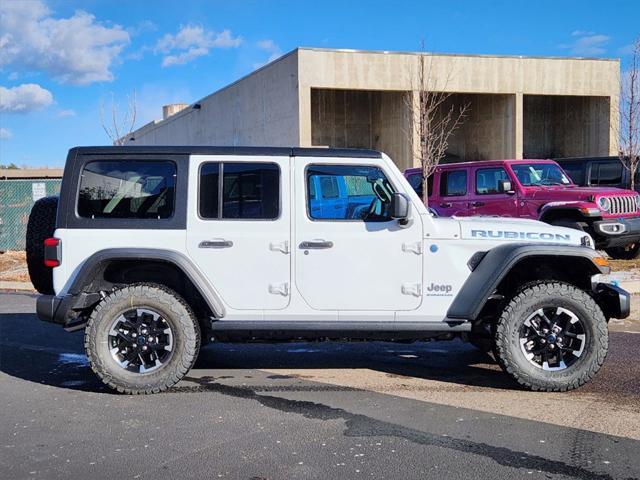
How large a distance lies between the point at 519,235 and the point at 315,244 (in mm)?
1749

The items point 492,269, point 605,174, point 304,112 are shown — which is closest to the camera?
point 492,269

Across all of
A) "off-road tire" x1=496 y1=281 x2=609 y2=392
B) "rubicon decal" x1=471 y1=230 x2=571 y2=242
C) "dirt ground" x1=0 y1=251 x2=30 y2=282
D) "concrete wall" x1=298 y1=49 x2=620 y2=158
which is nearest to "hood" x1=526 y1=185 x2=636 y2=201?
"rubicon decal" x1=471 y1=230 x2=571 y2=242

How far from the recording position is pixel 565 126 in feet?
122

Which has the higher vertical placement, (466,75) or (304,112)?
(466,75)

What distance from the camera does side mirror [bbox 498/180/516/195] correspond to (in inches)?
496

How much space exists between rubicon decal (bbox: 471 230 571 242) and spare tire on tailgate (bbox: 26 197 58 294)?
12.3 feet

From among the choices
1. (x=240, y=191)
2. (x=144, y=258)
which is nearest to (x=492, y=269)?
(x=240, y=191)

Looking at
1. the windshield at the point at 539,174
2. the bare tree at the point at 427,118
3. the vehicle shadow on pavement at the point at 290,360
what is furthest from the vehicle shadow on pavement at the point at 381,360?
the bare tree at the point at 427,118

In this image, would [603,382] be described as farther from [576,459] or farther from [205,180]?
[205,180]

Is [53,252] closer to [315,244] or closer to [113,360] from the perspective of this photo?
[113,360]

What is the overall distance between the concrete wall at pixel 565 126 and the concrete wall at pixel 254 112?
15.1m

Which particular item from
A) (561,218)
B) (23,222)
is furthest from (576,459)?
(23,222)

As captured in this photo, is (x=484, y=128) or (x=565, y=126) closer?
(x=484, y=128)

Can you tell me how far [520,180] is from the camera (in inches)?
506
